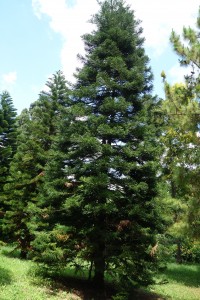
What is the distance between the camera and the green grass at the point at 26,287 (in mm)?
12180

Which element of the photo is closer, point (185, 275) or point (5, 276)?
point (5, 276)

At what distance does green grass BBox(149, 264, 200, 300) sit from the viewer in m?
17.1

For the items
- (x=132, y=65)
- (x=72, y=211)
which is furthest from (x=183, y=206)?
(x=132, y=65)

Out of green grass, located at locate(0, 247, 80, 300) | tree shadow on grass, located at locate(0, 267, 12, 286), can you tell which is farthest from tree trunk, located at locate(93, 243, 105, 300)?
tree shadow on grass, located at locate(0, 267, 12, 286)

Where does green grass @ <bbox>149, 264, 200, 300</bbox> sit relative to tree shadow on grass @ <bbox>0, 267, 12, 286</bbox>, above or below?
below

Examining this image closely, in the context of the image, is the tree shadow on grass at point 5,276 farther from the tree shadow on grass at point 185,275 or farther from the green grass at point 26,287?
the tree shadow on grass at point 185,275

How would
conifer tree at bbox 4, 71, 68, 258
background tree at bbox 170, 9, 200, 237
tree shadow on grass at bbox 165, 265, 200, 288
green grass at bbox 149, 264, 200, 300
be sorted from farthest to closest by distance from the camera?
tree shadow on grass at bbox 165, 265, 200, 288 → conifer tree at bbox 4, 71, 68, 258 → green grass at bbox 149, 264, 200, 300 → background tree at bbox 170, 9, 200, 237

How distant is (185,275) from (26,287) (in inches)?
594

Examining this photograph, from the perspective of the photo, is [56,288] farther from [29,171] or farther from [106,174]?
[29,171]

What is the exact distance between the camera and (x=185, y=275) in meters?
24.3

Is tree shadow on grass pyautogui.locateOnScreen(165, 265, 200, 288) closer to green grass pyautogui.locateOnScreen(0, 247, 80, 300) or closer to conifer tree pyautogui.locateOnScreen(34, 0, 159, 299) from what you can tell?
conifer tree pyautogui.locateOnScreen(34, 0, 159, 299)

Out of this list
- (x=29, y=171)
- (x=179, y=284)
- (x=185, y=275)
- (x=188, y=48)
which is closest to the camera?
(x=188, y=48)

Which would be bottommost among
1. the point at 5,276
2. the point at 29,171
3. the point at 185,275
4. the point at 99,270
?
the point at 185,275

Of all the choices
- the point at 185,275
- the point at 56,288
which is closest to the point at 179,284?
the point at 185,275
